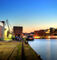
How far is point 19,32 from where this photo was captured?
3287 inches

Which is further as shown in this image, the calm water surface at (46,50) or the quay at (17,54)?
the calm water surface at (46,50)

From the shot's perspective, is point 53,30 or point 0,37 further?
point 53,30

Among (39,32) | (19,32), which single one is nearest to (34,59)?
(19,32)

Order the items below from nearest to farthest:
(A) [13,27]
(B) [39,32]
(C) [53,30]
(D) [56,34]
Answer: (A) [13,27] < (D) [56,34] < (C) [53,30] < (B) [39,32]

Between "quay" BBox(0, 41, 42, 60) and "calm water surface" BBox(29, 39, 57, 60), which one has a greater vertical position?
"quay" BBox(0, 41, 42, 60)

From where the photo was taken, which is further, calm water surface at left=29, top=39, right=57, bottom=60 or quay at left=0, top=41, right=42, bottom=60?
calm water surface at left=29, top=39, right=57, bottom=60

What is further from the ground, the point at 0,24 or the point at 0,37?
the point at 0,24

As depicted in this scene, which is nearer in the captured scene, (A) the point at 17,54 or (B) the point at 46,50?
(A) the point at 17,54

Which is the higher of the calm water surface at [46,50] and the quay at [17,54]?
the quay at [17,54]

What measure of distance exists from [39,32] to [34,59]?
558 ft

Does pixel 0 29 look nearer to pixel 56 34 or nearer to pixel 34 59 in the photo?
pixel 34 59

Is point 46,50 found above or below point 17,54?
below

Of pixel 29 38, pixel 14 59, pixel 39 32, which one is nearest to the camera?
pixel 14 59

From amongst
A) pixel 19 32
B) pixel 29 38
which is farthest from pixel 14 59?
pixel 19 32
